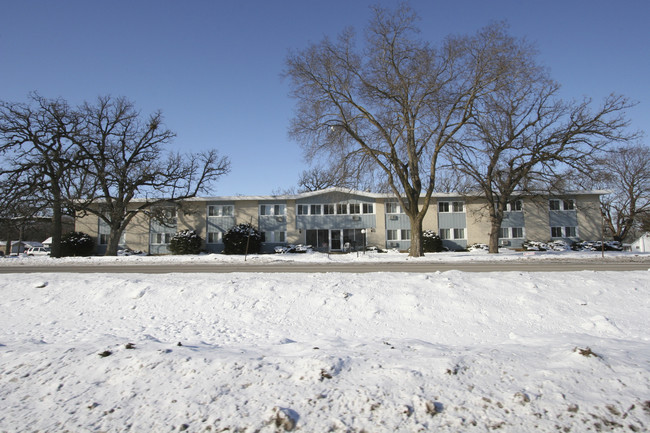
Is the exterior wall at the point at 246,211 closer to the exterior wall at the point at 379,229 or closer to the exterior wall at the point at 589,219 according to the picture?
the exterior wall at the point at 379,229

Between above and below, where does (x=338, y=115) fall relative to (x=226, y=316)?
above

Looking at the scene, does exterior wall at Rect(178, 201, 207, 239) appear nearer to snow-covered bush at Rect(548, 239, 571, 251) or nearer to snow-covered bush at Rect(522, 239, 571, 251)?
snow-covered bush at Rect(522, 239, 571, 251)

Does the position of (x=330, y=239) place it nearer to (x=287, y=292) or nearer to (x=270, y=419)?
(x=287, y=292)

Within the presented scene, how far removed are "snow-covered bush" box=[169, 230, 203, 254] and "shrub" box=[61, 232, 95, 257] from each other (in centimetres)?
786

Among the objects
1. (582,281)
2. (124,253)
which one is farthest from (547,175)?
(124,253)

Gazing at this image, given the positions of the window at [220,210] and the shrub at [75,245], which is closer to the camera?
the shrub at [75,245]

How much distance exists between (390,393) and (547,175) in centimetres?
2867

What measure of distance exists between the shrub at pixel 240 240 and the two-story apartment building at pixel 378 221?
9.55ft

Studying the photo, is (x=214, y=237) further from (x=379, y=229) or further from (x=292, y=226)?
(x=379, y=229)

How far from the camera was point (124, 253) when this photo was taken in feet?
129

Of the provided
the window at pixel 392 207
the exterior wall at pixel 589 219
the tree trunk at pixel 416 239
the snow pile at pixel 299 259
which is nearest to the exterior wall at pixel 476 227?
the window at pixel 392 207

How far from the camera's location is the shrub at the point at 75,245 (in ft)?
122

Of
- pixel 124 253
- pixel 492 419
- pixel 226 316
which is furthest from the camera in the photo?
pixel 124 253

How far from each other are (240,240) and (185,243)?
5.69 metres
